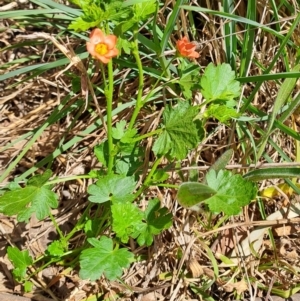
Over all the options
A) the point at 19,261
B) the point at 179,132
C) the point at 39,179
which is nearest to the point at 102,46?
the point at 179,132

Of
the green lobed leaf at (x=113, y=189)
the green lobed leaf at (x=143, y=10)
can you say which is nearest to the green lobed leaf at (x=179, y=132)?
the green lobed leaf at (x=113, y=189)

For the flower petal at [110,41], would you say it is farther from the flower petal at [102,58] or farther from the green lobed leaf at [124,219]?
the green lobed leaf at [124,219]

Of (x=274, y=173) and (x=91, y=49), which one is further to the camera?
(x=274, y=173)

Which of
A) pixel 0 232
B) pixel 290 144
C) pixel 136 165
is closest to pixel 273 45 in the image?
pixel 290 144

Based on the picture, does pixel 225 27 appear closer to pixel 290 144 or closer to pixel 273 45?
pixel 273 45

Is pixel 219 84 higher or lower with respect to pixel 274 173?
higher

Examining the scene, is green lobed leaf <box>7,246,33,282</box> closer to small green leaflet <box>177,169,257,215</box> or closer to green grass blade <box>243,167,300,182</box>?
small green leaflet <box>177,169,257,215</box>

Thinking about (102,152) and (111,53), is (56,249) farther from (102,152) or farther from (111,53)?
(111,53)

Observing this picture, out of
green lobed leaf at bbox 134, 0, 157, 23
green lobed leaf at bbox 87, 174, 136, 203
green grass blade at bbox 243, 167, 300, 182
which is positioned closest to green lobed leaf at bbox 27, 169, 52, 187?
green lobed leaf at bbox 87, 174, 136, 203
